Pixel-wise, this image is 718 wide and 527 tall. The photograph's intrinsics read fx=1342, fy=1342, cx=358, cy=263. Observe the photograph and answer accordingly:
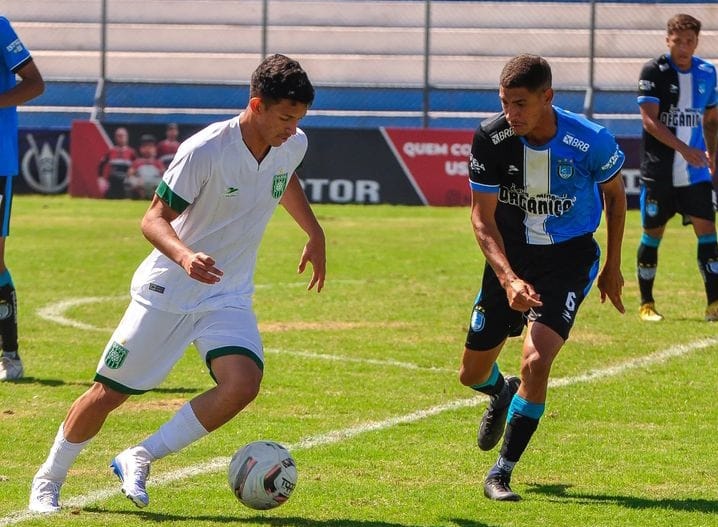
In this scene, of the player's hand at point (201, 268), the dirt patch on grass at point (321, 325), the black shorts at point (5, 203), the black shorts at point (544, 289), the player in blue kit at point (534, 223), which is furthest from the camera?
the dirt patch on grass at point (321, 325)

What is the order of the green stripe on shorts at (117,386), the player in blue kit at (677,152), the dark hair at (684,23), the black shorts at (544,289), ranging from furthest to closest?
the player in blue kit at (677,152)
the dark hair at (684,23)
the black shorts at (544,289)
the green stripe on shorts at (117,386)

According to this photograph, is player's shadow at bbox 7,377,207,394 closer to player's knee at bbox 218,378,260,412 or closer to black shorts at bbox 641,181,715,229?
player's knee at bbox 218,378,260,412

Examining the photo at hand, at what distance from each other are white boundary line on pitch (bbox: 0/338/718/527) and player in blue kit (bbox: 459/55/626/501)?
1.05m

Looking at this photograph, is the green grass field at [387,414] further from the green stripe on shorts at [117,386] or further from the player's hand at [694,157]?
the player's hand at [694,157]

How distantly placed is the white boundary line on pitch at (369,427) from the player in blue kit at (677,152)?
1301 mm

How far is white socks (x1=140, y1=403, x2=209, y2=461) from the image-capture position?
5559 mm

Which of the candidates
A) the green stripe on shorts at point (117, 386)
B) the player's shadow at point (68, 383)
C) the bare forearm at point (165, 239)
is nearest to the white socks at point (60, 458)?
the green stripe on shorts at point (117, 386)

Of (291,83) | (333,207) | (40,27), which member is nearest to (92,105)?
(40,27)

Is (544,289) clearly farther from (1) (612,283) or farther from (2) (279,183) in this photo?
(2) (279,183)

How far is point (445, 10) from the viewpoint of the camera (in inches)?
1214

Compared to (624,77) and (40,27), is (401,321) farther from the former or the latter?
(40,27)

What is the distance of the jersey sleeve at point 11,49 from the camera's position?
28.7 ft

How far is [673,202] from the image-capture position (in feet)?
38.5

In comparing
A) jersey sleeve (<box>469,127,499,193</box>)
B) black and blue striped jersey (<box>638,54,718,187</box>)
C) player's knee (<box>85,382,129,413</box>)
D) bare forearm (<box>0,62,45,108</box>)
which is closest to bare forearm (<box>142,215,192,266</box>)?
player's knee (<box>85,382,129,413</box>)
